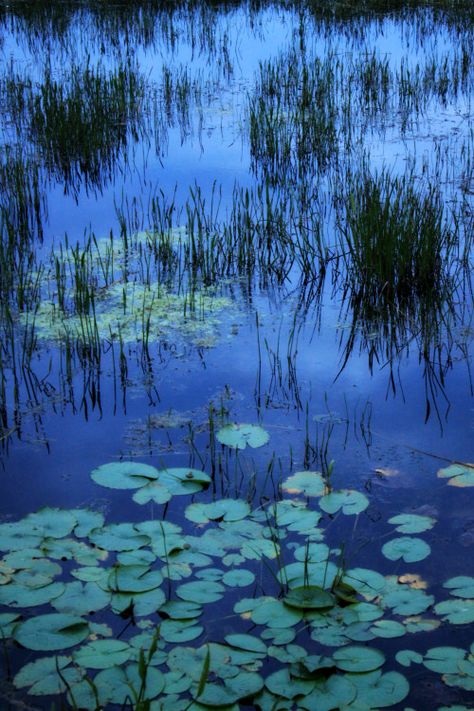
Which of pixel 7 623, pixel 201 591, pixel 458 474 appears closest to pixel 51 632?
pixel 7 623

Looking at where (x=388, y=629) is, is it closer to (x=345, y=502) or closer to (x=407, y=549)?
(x=407, y=549)

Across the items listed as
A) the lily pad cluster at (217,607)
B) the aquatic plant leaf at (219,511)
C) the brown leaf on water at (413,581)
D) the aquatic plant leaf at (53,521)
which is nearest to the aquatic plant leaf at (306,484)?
the lily pad cluster at (217,607)

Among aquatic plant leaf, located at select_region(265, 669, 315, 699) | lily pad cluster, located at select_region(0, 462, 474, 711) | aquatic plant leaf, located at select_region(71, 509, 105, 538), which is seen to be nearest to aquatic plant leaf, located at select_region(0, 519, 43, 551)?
lily pad cluster, located at select_region(0, 462, 474, 711)

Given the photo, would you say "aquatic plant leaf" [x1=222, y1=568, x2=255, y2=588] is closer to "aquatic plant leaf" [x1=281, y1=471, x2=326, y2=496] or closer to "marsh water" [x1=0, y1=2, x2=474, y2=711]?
"marsh water" [x1=0, y1=2, x2=474, y2=711]

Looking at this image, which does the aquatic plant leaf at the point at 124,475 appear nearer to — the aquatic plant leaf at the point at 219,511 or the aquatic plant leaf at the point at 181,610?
the aquatic plant leaf at the point at 219,511

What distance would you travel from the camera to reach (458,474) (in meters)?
2.75

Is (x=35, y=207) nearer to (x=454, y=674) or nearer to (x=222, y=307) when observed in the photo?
(x=222, y=307)

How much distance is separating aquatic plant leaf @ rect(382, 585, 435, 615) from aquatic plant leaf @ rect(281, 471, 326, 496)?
49cm

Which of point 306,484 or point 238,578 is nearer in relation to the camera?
point 238,578

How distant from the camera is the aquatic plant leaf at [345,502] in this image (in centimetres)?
255

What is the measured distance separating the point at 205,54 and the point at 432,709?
818cm

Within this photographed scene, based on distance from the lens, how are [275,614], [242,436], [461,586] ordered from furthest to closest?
[242,436] < [461,586] < [275,614]

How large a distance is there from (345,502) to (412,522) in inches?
8.0

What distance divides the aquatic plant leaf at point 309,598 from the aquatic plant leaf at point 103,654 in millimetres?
414
